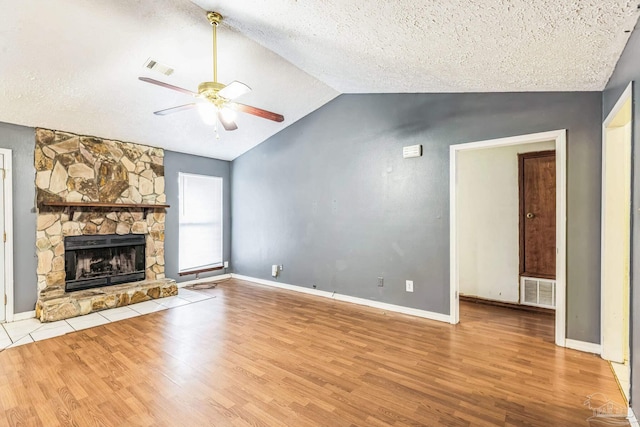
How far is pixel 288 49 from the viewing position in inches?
119

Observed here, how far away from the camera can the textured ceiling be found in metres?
1.67

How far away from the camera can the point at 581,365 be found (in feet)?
8.34

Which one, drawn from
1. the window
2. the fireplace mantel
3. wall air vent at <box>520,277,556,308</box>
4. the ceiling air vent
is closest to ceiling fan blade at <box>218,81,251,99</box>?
the ceiling air vent

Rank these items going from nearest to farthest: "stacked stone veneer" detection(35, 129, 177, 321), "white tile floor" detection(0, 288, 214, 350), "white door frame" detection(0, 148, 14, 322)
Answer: "white tile floor" detection(0, 288, 214, 350)
"white door frame" detection(0, 148, 14, 322)
"stacked stone veneer" detection(35, 129, 177, 321)

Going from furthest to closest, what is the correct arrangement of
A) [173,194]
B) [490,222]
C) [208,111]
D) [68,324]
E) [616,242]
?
[173,194] → [490,222] → [68,324] → [208,111] → [616,242]

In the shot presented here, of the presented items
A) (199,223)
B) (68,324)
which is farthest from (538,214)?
(68,324)

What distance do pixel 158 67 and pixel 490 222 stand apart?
4.67 m

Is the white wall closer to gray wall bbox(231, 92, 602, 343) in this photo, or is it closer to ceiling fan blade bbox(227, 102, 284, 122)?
gray wall bbox(231, 92, 602, 343)

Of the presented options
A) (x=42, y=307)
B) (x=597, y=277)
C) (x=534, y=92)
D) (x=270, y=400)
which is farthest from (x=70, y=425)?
(x=534, y=92)

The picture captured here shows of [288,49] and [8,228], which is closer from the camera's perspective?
[288,49]

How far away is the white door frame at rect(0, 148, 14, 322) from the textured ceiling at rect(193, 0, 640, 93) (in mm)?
3276

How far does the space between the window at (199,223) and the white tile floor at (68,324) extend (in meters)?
1.27

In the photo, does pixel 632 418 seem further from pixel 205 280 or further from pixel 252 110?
pixel 205 280

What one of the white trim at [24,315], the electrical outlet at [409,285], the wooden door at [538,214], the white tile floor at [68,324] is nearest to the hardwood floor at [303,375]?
the white tile floor at [68,324]
